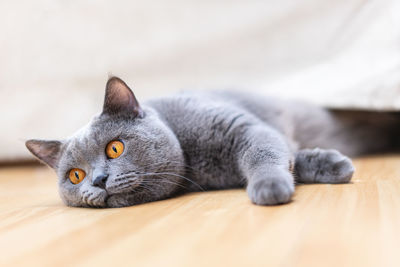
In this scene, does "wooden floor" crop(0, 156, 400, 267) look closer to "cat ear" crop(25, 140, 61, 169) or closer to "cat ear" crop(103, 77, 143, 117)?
"cat ear" crop(25, 140, 61, 169)

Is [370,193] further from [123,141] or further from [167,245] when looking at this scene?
[123,141]

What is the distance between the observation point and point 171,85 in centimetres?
242

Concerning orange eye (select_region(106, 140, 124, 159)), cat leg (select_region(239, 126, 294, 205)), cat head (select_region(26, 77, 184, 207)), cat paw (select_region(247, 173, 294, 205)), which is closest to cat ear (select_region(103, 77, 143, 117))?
cat head (select_region(26, 77, 184, 207))

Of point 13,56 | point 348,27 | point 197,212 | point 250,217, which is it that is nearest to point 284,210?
point 250,217

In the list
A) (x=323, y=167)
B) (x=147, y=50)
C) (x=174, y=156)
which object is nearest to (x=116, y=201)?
(x=174, y=156)

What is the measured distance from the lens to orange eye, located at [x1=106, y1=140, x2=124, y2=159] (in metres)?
1.22

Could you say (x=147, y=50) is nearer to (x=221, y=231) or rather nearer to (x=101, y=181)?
(x=101, y=181)

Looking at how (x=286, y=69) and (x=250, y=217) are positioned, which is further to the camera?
(x=286, y=69)

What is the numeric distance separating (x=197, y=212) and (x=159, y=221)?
106 mm

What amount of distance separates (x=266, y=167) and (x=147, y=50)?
4.52ft

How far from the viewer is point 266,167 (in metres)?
1.19

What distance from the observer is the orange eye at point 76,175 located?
1.26 metres

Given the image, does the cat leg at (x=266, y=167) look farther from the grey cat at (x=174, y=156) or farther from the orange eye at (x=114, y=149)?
the orange eye at (x=114, y=149)

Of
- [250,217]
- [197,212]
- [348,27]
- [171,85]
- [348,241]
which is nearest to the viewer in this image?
[348,241]
